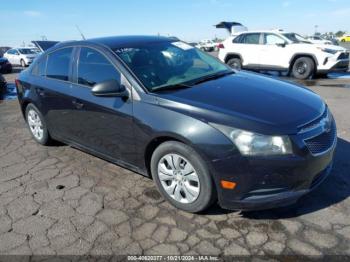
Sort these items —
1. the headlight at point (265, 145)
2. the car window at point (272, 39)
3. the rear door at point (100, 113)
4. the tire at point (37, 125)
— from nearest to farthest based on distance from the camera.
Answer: the headlight at point (265, 145) < the rear door at point (100, 113) < the tire at point (37, 125) < the car window at point (272, 39)

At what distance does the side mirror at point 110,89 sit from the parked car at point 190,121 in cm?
1

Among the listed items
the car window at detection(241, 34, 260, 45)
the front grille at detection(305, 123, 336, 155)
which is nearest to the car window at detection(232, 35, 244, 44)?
the car window at detection(241, 34, 260, 45)

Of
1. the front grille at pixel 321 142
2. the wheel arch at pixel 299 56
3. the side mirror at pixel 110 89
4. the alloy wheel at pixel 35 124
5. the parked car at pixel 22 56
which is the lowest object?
the parked car at pixel 22 56

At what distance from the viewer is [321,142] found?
10.2 feet

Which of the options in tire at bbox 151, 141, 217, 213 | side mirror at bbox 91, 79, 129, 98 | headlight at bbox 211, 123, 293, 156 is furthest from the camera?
side mirror at bbox 91, 79, 129, 98

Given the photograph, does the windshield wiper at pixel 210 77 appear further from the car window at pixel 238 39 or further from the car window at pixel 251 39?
the car window at pixel 238 39

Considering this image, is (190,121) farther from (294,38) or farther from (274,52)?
(294,38)

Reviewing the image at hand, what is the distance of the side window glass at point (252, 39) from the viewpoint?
44.4ft

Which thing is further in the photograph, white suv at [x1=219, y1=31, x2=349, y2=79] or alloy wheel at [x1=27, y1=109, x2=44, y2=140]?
white suv at [x1=219, y1=31, x2=349, y2=79]

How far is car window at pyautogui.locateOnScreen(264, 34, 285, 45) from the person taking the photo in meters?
13.0

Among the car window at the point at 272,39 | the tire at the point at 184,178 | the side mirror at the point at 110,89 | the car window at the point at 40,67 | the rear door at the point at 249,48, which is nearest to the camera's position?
the tire at the point at 184,178

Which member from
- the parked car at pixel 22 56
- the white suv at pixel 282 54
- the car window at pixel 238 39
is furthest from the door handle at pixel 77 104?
the parked car at pixel 22 56

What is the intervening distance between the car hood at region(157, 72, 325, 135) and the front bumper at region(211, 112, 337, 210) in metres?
0.20

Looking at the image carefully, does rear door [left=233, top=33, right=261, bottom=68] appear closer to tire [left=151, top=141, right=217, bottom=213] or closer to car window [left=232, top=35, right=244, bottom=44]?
car window [left=232, top=35, right=244, bottom=44]
